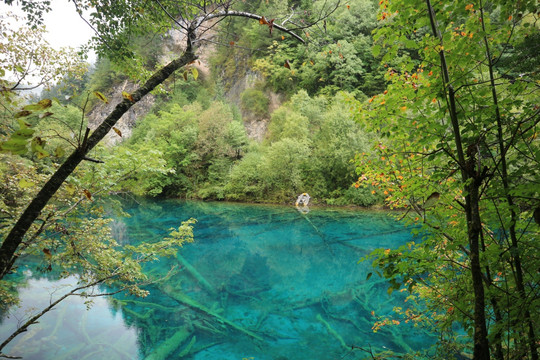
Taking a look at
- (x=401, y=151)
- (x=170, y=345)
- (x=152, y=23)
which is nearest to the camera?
(x=401, y=151)

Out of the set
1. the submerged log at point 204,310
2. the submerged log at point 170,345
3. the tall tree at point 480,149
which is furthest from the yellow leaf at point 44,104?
the submerged log at point 204,310

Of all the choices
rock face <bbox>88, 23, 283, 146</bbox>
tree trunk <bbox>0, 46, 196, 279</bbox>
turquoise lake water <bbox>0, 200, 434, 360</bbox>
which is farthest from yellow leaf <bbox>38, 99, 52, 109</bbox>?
rock face <bbox>88, 23, 283, 146</bbox>

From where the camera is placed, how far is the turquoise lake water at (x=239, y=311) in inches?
199

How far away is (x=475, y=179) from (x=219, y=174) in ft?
71.8

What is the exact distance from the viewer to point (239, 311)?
6.38m

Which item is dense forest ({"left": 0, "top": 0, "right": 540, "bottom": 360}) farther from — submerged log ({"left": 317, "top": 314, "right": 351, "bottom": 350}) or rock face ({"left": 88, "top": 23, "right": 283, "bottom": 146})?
rock face ({"left": 88, "top": 23, "right": 283, "bottom": 146})

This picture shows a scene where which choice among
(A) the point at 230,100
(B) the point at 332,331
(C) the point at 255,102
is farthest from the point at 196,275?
(A) the point at 230,100

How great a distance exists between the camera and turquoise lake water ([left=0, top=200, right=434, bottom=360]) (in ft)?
16.6

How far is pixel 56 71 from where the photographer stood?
399 cm

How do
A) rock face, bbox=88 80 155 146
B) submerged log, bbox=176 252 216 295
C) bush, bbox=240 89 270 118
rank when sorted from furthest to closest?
rock face, bbox=88 80 155 146, bush, bbox=240 89 270 118, submerged log, bbox=176 252 216 295

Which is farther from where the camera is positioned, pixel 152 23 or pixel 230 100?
pixel 230 100

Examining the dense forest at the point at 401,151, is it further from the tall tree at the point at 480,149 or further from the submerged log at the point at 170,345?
the submerged log at the point at 170,345

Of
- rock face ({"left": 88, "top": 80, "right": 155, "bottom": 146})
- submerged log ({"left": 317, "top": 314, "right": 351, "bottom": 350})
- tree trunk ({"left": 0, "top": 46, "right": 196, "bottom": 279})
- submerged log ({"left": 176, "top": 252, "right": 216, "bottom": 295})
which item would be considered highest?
rock face ({"left": 88, "top": 80, "right": 155, "bottom": 146})

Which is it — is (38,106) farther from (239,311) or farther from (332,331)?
(239,311)
